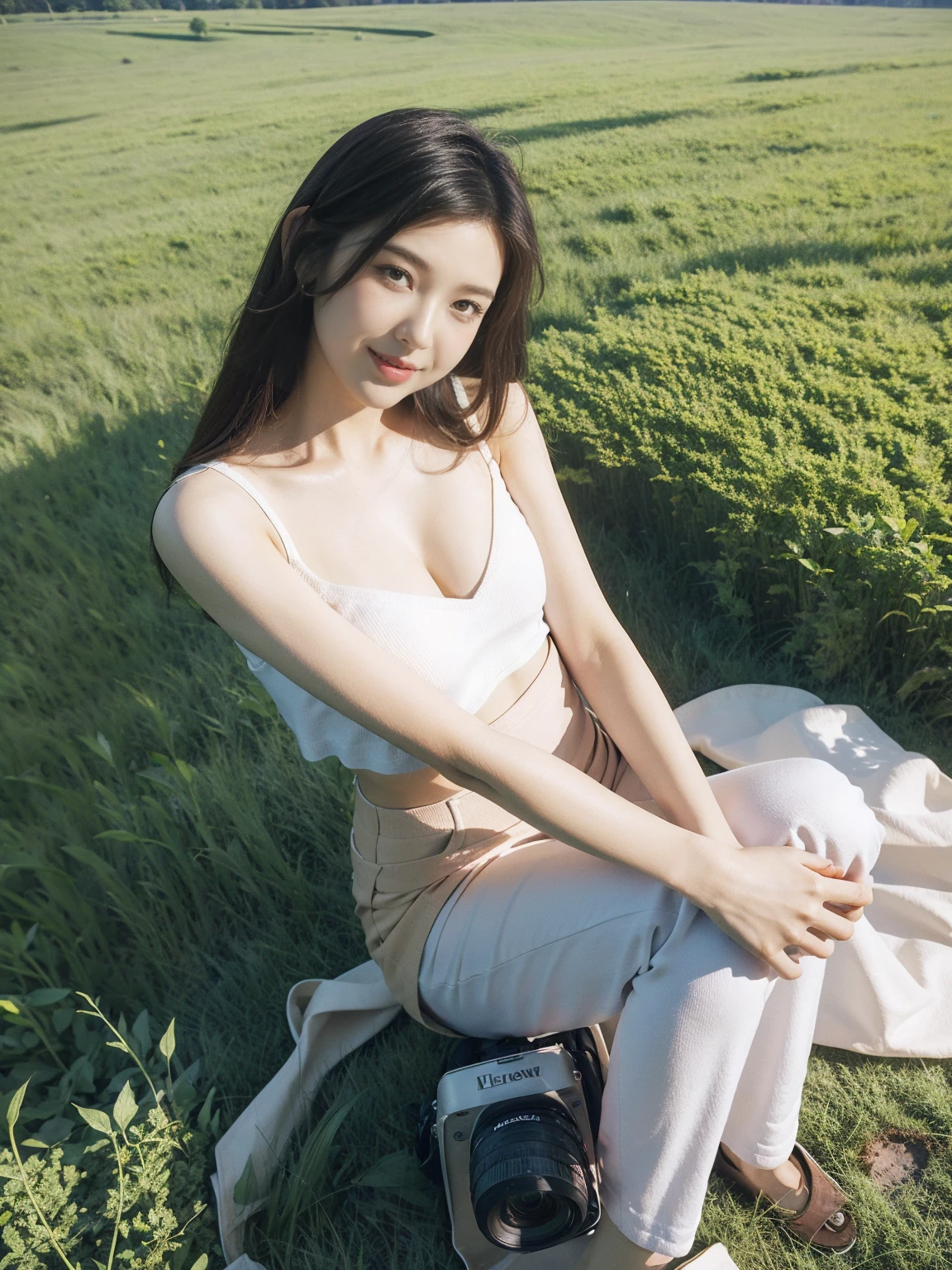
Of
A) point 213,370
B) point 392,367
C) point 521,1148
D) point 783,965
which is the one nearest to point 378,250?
point 392,367

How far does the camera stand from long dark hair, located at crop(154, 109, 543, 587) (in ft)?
4.30

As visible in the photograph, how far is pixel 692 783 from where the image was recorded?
150 centimetres

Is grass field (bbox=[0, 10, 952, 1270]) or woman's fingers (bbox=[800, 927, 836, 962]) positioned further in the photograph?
grass field (bbox=[0, 10, 952, 1270])

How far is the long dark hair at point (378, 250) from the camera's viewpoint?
51.6 inches

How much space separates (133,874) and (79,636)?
116 centimetres

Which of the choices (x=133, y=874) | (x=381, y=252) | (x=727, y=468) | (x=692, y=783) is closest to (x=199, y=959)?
(x=133, y=874)

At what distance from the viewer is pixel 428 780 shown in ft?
4.84

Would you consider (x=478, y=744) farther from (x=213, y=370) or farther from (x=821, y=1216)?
(x=213, y=370)

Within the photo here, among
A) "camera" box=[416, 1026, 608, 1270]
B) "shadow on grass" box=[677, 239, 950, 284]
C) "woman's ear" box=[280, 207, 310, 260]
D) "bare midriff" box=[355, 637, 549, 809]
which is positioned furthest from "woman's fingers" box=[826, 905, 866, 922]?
"shadow on grass" box=[677, 239, 950, 284]

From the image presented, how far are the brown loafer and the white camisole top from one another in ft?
3.23

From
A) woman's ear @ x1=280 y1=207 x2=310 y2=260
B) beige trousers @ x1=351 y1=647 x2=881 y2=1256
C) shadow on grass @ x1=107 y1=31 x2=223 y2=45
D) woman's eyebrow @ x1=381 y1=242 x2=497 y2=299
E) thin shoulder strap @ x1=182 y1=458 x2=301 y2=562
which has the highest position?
shadow on grass @ x1=107 y1=31 x2=223 y2=45

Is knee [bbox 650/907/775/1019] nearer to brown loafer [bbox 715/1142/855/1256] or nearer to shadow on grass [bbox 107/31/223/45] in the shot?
brown loafer [bbox 715/1142/855/1256]

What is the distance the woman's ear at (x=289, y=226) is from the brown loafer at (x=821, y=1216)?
177 centimetres

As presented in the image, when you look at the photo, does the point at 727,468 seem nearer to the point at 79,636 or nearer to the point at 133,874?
the point at 133,874
